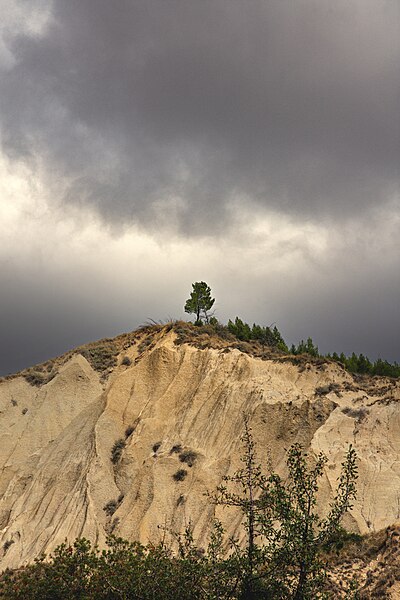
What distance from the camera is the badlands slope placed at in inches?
1257

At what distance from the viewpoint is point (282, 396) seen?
36844 mm

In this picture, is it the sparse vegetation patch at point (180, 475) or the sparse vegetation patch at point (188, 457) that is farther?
the sparse vegetation patch at point (188, 457)

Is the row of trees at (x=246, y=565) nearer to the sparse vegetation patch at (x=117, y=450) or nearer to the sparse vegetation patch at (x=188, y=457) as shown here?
the sparse vegetation patch at (x=188, y=457)

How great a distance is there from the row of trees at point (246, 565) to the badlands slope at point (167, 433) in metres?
11.5

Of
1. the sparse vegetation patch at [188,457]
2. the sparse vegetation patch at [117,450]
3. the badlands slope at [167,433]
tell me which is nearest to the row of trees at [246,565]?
the badlands slope at [167,433]

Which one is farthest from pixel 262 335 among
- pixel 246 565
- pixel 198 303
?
pixel 246 565

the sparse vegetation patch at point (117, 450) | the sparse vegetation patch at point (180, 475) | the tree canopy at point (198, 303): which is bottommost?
the sparse vegetation patch at point (180, 475)

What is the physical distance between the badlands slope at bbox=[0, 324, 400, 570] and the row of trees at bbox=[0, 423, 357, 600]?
11.5 meters

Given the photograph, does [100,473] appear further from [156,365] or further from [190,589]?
[190,589]

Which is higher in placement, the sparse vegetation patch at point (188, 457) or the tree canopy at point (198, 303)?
the tree canopy at point (198, 303)

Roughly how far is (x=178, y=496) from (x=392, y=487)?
1265cm

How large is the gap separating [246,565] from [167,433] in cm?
2380

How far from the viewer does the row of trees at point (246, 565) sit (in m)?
13.0

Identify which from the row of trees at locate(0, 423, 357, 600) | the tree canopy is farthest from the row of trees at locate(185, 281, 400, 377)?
the row of trees at locate(0, 423, 357, 600)
